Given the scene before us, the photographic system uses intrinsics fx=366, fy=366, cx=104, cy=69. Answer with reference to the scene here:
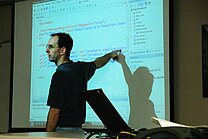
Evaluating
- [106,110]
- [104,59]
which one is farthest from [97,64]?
[106,110]

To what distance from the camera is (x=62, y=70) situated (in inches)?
106

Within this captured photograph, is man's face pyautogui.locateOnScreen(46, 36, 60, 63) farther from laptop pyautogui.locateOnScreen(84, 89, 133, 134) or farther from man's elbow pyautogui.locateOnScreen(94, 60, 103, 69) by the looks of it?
laptop pyautogui.locateOnScreen(84, 89, 133, 134)

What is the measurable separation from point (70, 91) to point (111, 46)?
1.51 ft

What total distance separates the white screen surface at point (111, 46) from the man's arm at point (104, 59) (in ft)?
0.09

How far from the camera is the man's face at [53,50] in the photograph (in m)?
2.73

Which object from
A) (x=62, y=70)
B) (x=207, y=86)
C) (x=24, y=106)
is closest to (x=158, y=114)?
(x=207, y=86)

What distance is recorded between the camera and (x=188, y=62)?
232cm

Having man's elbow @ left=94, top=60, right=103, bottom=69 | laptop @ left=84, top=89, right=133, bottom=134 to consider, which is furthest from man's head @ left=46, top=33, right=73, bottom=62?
laptop @ left=84, top=89, right=133, bottom=134

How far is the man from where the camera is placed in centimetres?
258

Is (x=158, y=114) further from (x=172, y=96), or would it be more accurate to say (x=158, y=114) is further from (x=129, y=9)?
(x=129, y=9)

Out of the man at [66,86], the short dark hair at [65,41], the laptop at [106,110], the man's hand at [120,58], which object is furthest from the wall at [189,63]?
the laptop at [106,110]

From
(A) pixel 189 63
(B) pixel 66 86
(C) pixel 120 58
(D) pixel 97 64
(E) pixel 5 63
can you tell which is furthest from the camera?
(E) pixel 5 63

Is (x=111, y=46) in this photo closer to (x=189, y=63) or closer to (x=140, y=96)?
(x=140, y=96)

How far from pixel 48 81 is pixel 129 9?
82cm
